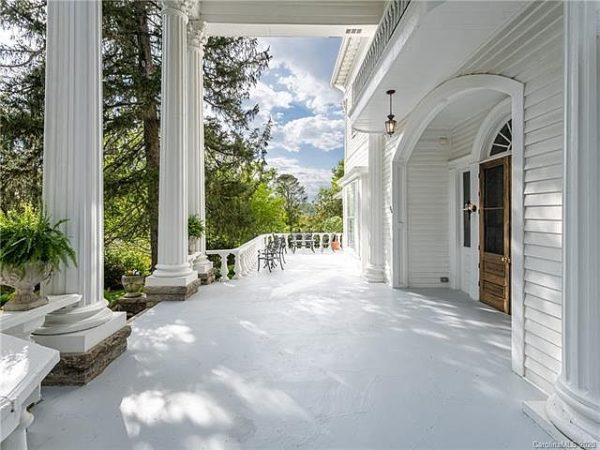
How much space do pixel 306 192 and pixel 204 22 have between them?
23.2 meters

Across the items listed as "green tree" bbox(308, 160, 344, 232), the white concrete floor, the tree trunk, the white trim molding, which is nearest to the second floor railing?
the white trim molding

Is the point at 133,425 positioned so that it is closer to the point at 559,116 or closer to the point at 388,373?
the point at 388,373

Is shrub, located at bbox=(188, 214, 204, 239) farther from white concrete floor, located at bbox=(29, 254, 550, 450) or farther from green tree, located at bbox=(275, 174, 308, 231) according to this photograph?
green tree, located at bbox=(275, 174, 308, 231)

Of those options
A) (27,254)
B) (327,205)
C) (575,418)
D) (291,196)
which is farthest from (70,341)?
(291,196)

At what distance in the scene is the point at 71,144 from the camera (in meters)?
3.02

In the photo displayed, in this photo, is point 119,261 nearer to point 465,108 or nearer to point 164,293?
point 164,293

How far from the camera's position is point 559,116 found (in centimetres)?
265

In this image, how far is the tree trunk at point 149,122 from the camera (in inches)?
352

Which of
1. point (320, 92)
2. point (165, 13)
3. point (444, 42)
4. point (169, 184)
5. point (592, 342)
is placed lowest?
point (592, 342)

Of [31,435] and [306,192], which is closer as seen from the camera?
[31,435]

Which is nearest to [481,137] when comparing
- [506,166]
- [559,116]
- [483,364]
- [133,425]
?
[506,166]

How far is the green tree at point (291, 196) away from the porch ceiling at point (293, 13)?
17097 millimetres

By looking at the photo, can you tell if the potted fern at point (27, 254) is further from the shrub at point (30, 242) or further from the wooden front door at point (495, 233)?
the wooden front door at point (495, 233)

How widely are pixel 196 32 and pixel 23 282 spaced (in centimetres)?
654
